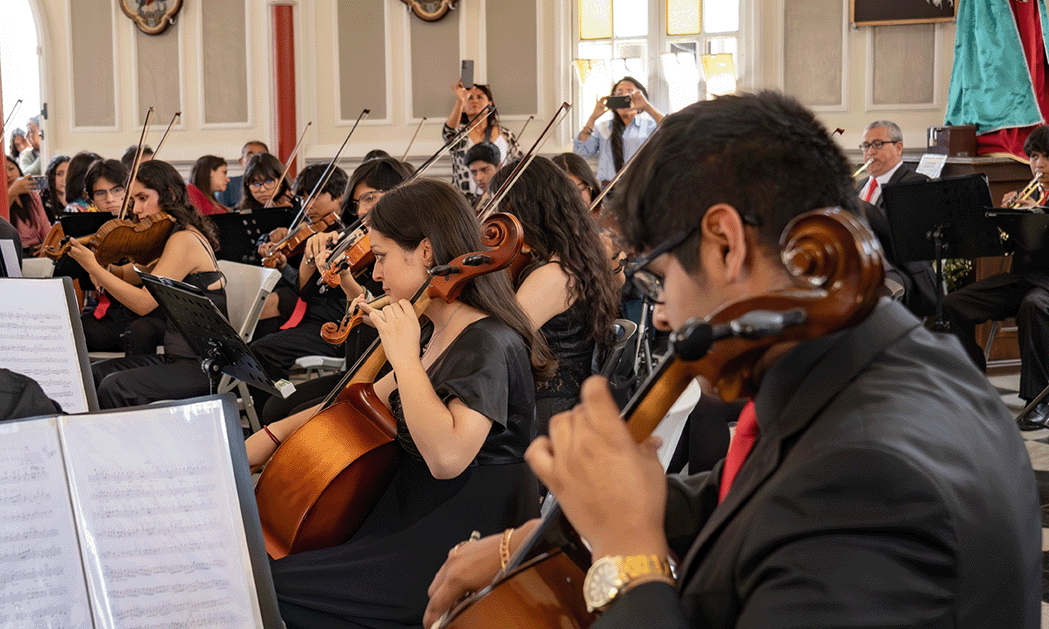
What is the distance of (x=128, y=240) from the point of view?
391 cm

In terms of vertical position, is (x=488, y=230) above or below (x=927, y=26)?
below

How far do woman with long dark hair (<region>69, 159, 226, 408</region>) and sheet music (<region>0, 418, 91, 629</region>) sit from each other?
2.28 metres

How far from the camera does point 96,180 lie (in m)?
4.90

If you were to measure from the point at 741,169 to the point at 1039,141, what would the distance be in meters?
4.86

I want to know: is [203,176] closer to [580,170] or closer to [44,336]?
[580,170]

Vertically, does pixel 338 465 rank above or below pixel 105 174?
below

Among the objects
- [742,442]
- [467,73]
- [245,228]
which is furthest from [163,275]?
[467,73]

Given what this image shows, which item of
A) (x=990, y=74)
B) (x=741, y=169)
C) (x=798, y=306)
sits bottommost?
(x=798, y=306)

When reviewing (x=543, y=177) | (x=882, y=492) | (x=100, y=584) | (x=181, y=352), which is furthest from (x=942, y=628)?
(x=181, y=352)

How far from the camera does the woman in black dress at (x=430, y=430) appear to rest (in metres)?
1.78

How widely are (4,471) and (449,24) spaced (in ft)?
25.3

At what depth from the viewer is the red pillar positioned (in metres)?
8.54

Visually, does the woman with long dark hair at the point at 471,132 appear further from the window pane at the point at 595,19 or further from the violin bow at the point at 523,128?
the window pane at the point at 595,19

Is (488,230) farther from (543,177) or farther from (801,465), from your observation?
(801,465)
